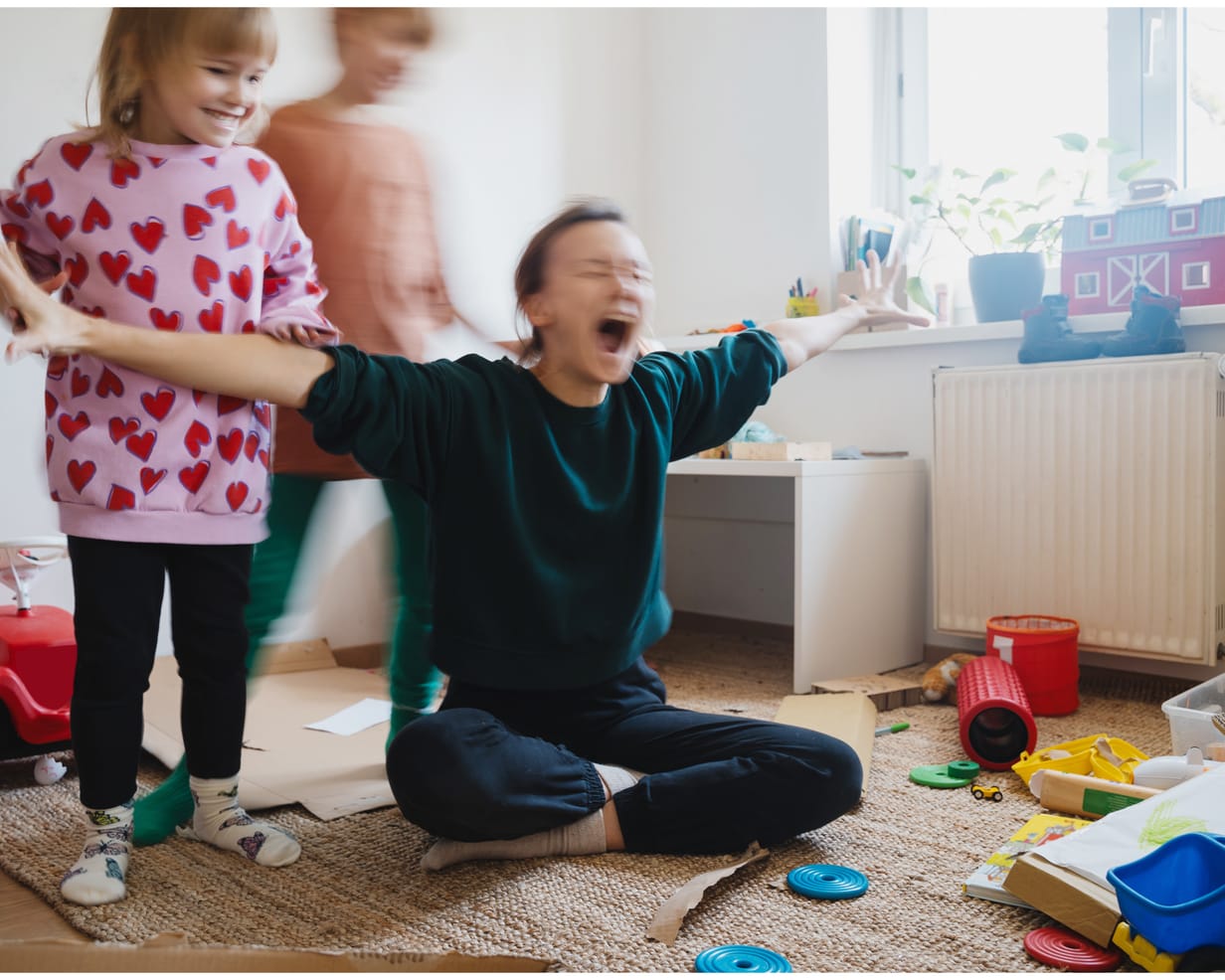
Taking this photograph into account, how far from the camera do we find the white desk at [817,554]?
6.49 feet

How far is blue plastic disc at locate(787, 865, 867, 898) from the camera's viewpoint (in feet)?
3.49

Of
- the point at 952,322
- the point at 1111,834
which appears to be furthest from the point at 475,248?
the point at 1111,834

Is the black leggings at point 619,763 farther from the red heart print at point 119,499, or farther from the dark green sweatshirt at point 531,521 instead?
the red heart print at point 119,499

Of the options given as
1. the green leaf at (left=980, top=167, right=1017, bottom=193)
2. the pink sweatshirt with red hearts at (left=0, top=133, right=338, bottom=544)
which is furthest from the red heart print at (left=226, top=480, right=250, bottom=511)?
the green leaf at (left=980, top=167, right=1017, bottom=193)

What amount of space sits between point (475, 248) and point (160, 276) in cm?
140

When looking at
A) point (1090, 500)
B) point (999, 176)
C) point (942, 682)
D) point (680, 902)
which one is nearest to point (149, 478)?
point (680, 902)

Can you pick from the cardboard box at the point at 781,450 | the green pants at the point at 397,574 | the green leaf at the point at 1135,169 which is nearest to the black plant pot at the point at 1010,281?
the green leaf at the point at 1135,169

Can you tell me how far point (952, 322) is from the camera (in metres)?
2.42

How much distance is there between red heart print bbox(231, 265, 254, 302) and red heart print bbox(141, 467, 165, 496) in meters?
0.20

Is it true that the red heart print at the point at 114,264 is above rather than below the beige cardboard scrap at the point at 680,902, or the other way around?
above

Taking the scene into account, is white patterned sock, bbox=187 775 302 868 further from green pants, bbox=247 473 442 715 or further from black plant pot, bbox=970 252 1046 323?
black plant pot, bbox=970 252 1046 323

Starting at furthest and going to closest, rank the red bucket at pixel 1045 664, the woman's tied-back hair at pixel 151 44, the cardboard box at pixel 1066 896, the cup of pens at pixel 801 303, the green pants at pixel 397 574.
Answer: the cup of pens at pixel 801 303, the red bucket at pixel 1045 664, the green pants at pixel 397 574, the woman's tied-back hair at pixel 151 44, the cardboard box at pixel 1066 896

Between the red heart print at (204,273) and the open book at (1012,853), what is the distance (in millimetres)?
967

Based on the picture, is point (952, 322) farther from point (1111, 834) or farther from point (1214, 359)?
point (1111, 834)
